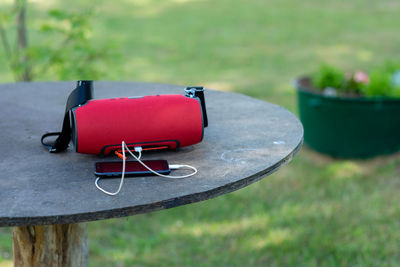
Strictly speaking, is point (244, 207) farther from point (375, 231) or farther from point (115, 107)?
point (115, 107)

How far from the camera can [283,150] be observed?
5.19 feet

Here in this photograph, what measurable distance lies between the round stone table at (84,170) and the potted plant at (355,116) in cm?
207

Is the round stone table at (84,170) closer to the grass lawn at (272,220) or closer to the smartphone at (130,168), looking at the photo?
the smartphone at (130,168)

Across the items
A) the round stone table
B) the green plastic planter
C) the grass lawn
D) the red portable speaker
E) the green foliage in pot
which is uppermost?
the red portable speaker

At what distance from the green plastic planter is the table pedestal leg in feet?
9.14

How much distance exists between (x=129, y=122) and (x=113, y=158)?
13 cm

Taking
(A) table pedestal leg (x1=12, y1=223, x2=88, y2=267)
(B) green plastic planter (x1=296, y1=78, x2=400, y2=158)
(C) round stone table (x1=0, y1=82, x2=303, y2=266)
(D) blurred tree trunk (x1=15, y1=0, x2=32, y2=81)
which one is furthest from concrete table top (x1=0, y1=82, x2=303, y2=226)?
(B) green plastic planter (x1=296, y1=78, x2=400, y2=158)

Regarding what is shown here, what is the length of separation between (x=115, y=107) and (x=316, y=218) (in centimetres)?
225

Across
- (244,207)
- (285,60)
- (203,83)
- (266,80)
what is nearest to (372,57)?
(285,60)

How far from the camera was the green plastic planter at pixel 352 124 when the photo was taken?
402 cm

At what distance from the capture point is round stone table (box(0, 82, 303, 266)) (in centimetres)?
123

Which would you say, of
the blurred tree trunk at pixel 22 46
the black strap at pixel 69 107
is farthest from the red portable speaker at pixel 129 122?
the blurred tree trunk at pixel 22 46

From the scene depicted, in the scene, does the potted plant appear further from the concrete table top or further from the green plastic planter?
the concrete table top

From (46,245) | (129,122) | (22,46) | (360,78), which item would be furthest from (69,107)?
(360,78)
